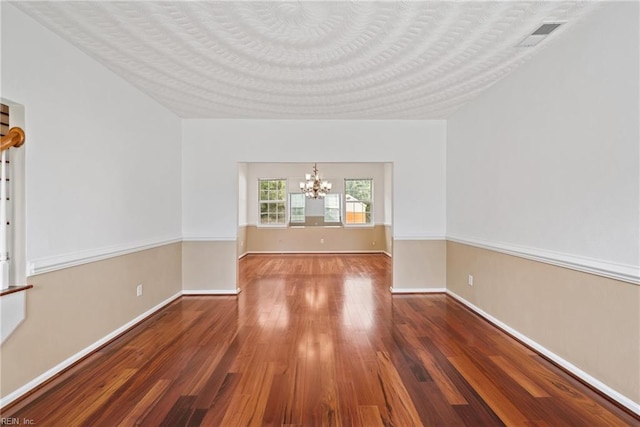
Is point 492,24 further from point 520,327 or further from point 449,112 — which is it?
point 520,327

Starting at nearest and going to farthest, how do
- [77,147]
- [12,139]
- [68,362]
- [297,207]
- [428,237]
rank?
[12,139] < [68,362] < [77,147] < [428,237] < [297,207]

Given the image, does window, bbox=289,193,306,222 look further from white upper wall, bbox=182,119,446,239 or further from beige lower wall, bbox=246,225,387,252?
white upper wall, bbox=182,119,446,239

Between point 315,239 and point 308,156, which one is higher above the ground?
point 308,156

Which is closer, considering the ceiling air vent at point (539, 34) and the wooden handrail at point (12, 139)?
the wooden handrail at point (12, 139)

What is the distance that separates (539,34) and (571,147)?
0.90 meters

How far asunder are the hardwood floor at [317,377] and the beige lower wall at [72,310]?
164 mm

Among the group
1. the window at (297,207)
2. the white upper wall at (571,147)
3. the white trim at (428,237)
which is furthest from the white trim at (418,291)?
the window at (297,207)

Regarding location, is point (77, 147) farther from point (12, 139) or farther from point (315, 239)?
point (315, 239)

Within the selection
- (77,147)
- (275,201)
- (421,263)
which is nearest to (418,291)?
(421,263)

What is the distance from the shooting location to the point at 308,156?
4457 millimetres

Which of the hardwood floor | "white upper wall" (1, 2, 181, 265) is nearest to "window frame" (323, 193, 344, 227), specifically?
the hardwood floor

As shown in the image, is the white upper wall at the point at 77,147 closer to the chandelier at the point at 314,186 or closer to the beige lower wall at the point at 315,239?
the chandelier at the point at 314,186

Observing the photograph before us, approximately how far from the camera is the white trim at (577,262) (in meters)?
1.88

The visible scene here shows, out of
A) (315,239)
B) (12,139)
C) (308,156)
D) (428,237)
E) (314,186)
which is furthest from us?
(315,239)
